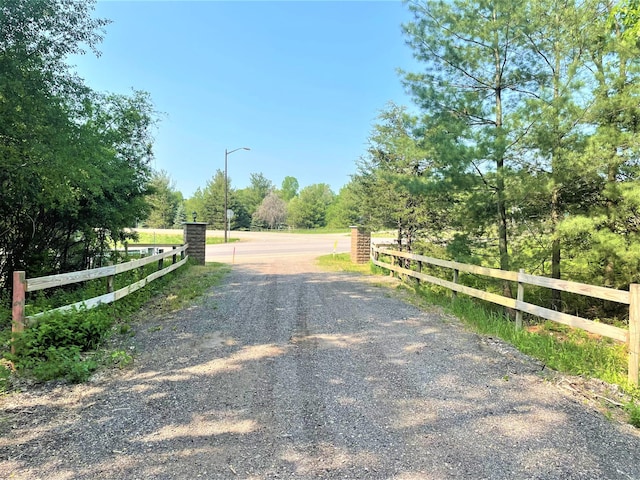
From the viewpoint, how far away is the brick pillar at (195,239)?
1389 cm

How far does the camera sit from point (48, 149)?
529 centimetres

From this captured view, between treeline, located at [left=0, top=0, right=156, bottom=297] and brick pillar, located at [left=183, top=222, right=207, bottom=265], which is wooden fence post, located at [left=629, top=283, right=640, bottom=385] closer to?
treeline, located at [left=0, top=0, right=156, bottom=297]

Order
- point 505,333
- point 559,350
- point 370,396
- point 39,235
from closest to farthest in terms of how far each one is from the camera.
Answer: point 370,396 → point 559,350 → point 505,333 → point 39,235

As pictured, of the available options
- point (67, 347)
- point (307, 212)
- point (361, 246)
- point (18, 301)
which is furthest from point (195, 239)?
point (307, 212)

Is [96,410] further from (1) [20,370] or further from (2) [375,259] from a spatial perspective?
(2) [375,259]

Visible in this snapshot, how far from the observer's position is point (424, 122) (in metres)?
8.07

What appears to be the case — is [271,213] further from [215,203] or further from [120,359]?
[120,359]

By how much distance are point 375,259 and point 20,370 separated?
35.3 feet

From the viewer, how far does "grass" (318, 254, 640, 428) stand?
414cm

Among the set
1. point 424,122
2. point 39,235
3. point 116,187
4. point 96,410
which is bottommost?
point 96,410

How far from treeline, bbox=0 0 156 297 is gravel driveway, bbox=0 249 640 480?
2.72 metres

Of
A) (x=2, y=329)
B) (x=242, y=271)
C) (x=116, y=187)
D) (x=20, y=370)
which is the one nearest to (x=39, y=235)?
(x=116, y=187)

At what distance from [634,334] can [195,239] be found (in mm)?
12355

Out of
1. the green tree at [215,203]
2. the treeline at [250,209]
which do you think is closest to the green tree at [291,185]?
the treeline at [250,209]
